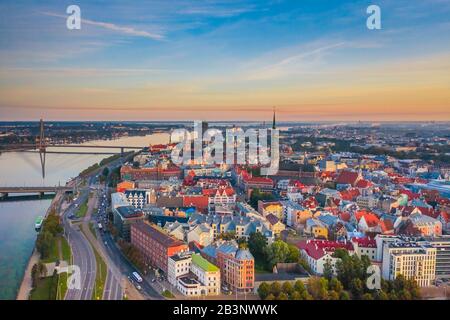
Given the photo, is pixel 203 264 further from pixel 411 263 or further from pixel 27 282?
pixel 411 263

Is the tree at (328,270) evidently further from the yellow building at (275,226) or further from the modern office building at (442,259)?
the yellow building at (275,226)

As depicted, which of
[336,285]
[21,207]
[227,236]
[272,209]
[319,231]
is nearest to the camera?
[336,285]

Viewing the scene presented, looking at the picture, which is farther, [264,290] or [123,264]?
[123,264]

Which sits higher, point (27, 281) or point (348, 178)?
point (348, 178)

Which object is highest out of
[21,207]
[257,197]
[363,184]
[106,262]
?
[363,184]

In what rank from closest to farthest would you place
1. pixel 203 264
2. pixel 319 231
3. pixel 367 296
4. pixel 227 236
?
1. pixel 367 296
2. pixel 203 264
3. pixel 227 236
4. pixel 319 231

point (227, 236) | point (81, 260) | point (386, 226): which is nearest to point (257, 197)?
point (227, 236)

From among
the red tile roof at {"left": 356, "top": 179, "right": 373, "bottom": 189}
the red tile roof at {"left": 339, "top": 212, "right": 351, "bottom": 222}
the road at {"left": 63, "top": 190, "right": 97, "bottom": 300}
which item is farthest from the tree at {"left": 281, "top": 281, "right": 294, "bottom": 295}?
the red tile roof at {"left": 356, "top": 179, "right": 373, "bottom": 189}
